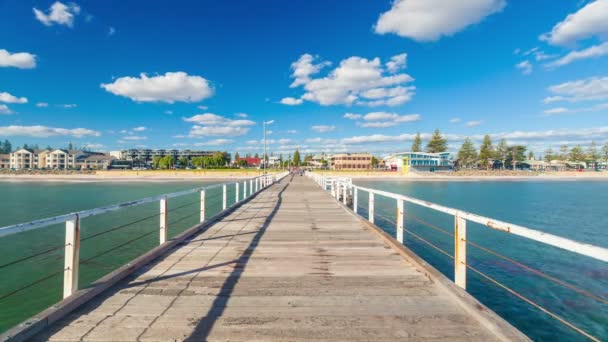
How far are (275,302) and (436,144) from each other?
105m

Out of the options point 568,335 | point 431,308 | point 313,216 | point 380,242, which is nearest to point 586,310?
point 568,335

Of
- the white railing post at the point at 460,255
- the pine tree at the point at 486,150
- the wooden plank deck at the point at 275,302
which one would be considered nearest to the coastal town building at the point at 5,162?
the wooden plank deck at the point at 275,302

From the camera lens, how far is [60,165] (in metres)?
110

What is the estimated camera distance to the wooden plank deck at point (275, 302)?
103 inches

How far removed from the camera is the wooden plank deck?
8.55ft

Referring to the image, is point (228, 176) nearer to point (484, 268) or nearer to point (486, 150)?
point (484, 268)

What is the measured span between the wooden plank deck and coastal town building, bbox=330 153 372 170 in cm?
10104

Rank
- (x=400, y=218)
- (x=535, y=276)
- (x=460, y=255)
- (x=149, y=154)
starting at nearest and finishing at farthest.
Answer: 1. (x=460, y=255)
2. (x=400, y=218)
3. (x=535, y=276)
4. (x=149, y=154)

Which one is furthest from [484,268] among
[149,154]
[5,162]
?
[5,162]

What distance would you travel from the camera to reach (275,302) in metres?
3.20

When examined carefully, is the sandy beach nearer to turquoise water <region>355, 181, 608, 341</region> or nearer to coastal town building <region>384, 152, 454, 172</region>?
coastal town building <region>384, 152, 454, 172</region>

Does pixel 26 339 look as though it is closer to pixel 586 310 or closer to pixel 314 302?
pixel 314 302

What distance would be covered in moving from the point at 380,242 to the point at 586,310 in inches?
197

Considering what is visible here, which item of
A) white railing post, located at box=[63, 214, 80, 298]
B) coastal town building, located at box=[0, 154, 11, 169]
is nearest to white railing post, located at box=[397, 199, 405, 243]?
white railing post, located at box=[63, 214, 80, 298]
